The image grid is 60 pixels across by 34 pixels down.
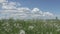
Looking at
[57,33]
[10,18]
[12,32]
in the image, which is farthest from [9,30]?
[10,18]

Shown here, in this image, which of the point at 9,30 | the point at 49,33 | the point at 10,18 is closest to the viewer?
the point at 49,33

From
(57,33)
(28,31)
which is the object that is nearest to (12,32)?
(28,31)

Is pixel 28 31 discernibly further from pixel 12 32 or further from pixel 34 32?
pixel 12 32

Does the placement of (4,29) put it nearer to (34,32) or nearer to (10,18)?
(34,32)

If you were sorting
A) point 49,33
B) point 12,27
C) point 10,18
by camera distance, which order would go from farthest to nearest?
point 10,18
point 12,27
point 49,33

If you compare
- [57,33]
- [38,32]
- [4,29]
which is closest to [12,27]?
[4,29]

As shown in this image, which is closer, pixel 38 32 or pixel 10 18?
pixel 38 32

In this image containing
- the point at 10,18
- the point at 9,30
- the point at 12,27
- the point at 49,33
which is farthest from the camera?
the point at 10,18

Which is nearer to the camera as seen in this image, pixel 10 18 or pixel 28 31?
pixel 28 31
